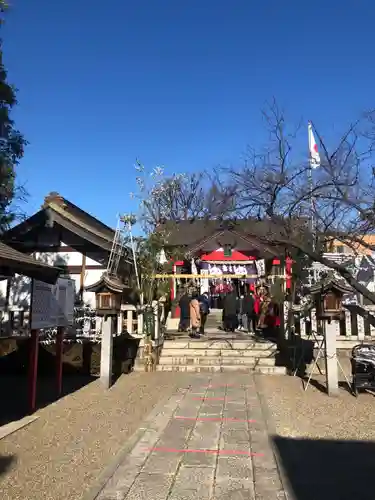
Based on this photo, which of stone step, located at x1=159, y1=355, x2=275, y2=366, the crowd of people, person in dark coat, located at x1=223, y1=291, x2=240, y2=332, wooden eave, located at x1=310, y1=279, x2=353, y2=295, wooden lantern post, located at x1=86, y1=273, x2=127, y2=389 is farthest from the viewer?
person in dark coat, located at x1=223, y1=291, x2=240, y2=332

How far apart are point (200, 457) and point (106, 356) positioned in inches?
216

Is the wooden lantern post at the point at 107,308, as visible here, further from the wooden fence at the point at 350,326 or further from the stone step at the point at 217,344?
the wooden fence at the point at 350,326

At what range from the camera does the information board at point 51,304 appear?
7.93m

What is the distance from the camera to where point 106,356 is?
414 inches

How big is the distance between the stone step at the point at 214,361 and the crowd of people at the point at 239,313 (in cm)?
252

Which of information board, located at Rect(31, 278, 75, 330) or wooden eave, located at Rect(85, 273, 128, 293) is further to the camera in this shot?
wooden eave, located at Rect(85, 273, 128, 293)

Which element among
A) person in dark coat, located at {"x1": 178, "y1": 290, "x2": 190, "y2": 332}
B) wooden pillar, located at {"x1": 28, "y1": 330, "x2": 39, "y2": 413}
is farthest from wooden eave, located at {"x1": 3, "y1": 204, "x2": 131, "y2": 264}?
wooden pillar, located at {"x1": 28, "y1": 330, "x2": 39, "y2": 413}

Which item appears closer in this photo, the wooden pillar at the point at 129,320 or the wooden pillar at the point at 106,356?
the wooden pillar at the point at 106,356

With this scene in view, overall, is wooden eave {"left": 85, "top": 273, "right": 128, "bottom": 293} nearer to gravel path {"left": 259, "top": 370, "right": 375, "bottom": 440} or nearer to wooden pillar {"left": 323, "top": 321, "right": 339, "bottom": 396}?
gravel path {"left": 259, "top": 370, "right": 375, "bottom": 440}

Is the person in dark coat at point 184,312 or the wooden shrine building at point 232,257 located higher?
the wooden shrine building at point 232,257

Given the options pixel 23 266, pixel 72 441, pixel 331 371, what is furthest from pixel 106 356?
pixel 331 371

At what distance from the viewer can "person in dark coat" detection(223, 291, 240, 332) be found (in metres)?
16.3

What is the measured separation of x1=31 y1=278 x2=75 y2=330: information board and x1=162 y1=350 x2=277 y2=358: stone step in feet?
13.3

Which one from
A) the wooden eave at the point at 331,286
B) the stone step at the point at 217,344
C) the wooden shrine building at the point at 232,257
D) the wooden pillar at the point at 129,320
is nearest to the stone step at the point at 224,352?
the stone step at the point at 217,344
